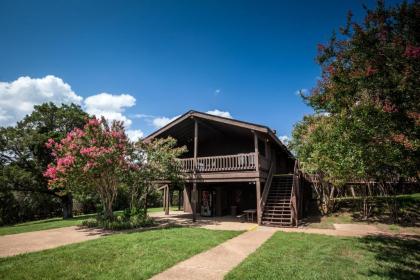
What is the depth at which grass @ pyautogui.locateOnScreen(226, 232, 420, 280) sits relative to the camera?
19.5ft

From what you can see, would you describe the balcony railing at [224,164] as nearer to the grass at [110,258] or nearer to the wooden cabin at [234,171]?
the wooden cabin at [234,171]

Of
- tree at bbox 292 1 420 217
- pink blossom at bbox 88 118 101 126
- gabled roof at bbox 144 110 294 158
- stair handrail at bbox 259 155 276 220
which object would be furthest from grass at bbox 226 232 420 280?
pink blossom at bbox 88 118 101 126

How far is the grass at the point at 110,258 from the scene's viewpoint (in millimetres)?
6117

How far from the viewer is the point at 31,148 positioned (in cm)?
2411

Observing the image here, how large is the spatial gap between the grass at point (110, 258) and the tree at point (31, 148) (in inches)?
725

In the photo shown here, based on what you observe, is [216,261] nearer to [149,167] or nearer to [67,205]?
[149,167]

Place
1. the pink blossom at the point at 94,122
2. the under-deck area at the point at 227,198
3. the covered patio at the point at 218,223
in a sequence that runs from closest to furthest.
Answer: the pink blossom at the point at 94,122
the covered patio at the point at 218,223
the under-deck area at the point at 227,198

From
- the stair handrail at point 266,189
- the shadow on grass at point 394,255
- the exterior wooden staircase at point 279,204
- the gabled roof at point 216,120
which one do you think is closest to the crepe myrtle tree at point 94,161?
the gabled roof at point 216,120

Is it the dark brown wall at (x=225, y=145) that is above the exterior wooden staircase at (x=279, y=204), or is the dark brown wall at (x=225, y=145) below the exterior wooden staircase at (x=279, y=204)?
above

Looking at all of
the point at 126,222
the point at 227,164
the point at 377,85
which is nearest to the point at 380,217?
the point at 227,164

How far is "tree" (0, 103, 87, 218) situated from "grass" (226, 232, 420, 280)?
2323 cm

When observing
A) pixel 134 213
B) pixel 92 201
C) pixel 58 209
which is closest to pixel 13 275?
pixel 134 213

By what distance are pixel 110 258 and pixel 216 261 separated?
3083mm

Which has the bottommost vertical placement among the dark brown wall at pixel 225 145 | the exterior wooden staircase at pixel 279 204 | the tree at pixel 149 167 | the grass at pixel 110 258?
the grass at pixel 110 258
